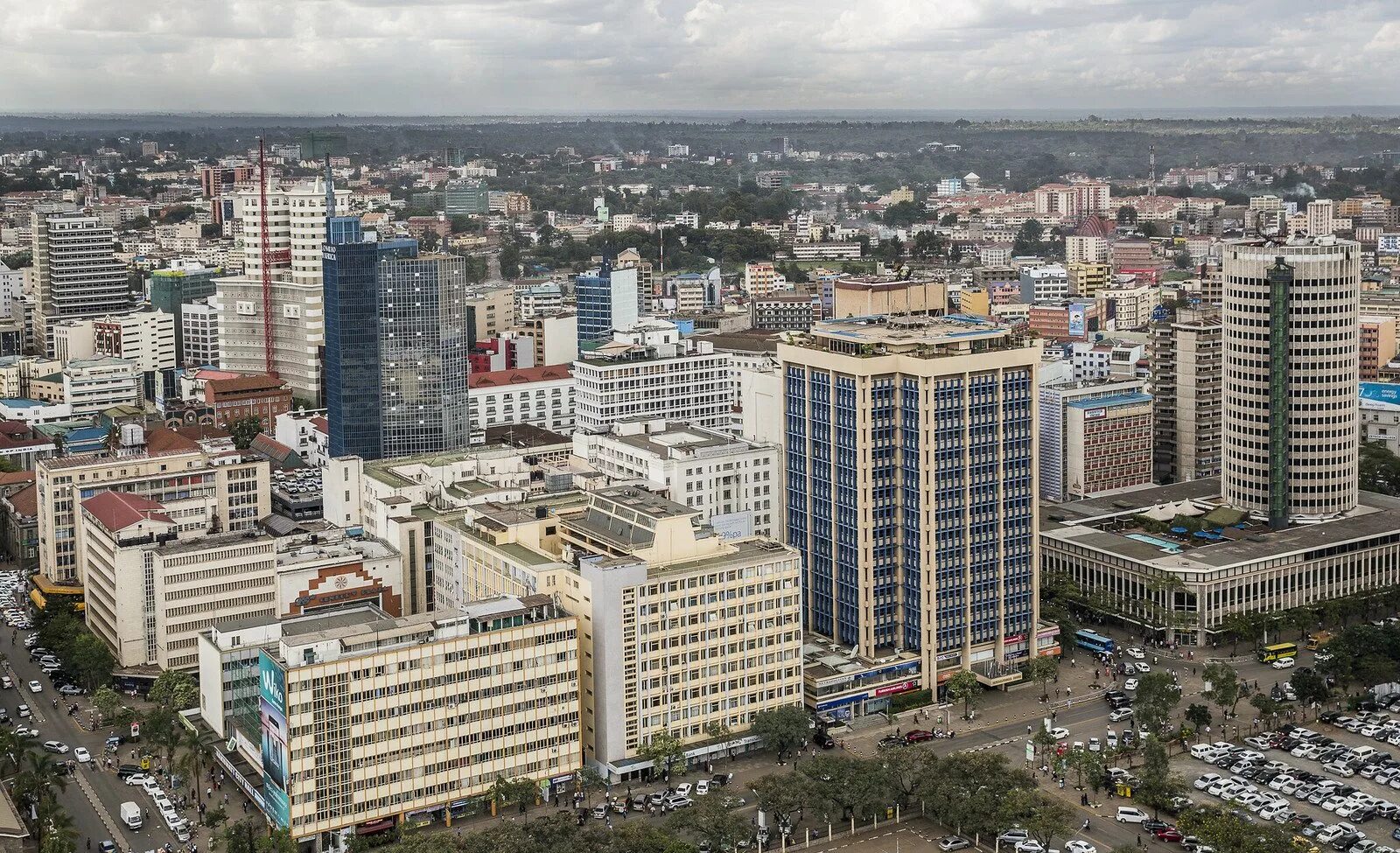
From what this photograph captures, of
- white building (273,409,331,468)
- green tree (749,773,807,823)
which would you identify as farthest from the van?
white building (273,409,331,468)

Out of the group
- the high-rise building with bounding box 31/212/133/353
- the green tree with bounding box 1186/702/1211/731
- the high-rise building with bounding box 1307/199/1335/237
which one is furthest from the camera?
the high-rise building with bounding box 1307/199/1335/237

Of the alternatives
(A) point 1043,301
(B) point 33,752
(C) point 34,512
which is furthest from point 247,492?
(A) point 1043,301

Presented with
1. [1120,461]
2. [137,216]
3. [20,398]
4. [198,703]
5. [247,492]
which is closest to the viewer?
[198,703]

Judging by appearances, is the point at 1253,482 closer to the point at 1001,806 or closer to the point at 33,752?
the point at 1001,806

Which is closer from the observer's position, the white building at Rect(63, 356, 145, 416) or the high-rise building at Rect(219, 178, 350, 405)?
the white building at Rect(63, 356, 145, 416)

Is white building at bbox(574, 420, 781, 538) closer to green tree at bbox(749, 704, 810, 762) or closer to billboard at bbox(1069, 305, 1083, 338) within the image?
green tree at bbox(749, 704, 810, 762)

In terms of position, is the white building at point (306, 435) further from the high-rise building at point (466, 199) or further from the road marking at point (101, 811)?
the high-rise building at point (466, 199)

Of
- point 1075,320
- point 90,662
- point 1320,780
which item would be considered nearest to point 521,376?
point 1075,320
